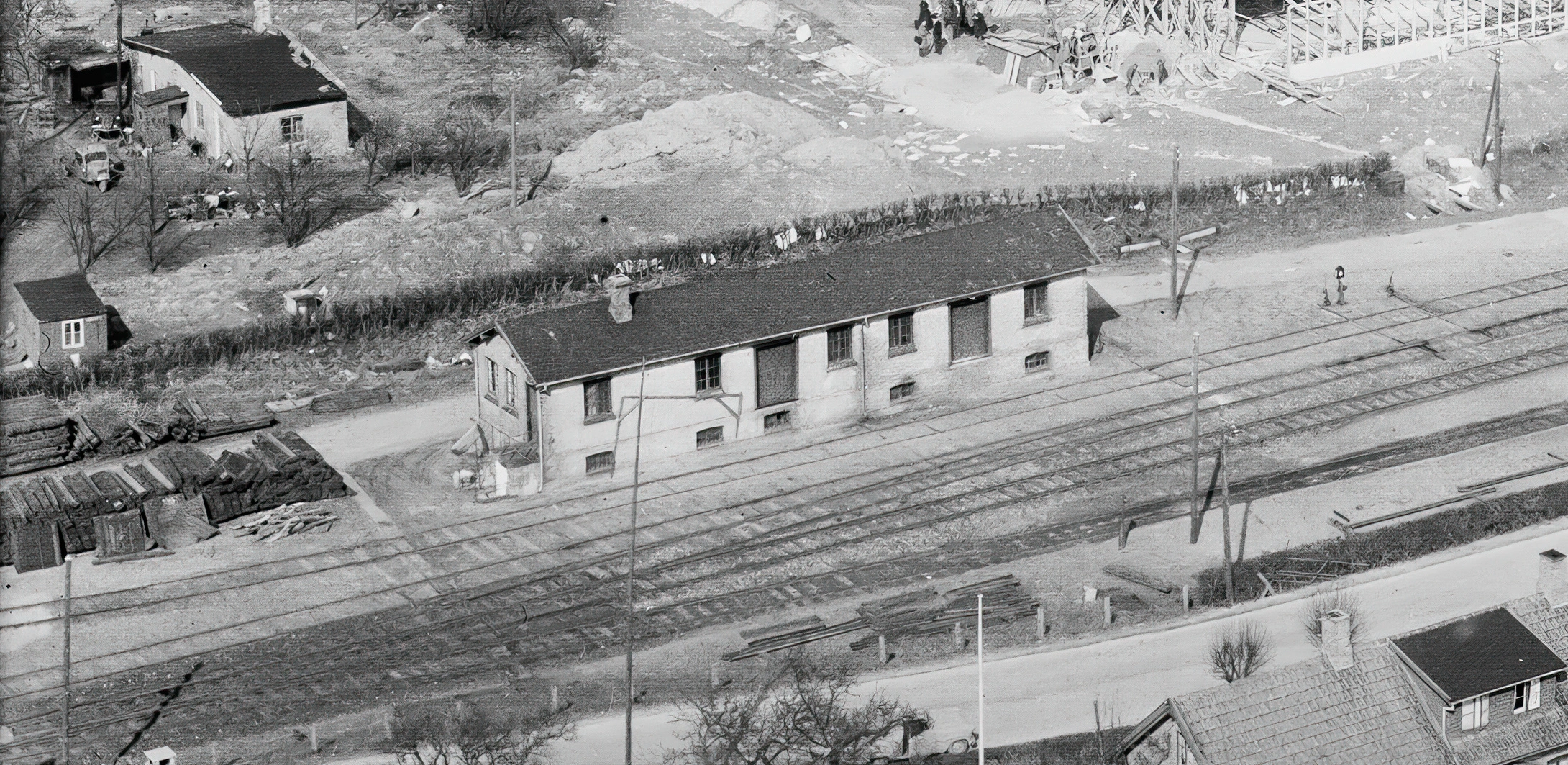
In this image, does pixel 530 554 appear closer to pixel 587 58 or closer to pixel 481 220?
pixel 481 220

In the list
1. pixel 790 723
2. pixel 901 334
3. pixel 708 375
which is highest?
pixel 901 334

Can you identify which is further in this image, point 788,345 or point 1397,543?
point 788,345

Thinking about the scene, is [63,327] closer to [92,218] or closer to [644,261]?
[92,218]

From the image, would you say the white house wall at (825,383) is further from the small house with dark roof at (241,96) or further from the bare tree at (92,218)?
the small house with dark roof at (241,96)

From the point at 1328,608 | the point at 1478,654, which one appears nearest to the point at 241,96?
the point at 1328,608

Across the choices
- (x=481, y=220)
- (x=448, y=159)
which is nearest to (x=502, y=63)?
(x=448, y=159)

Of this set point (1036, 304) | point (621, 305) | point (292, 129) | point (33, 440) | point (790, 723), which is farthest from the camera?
point (292, 129)
